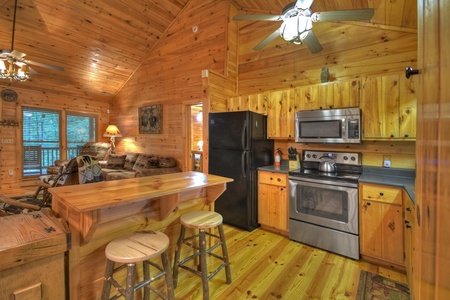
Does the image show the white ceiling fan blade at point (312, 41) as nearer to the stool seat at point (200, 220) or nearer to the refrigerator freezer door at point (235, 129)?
the refrigerator freezer door at point (235, 129)

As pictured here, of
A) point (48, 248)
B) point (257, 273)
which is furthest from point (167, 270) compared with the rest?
point (257, 273)

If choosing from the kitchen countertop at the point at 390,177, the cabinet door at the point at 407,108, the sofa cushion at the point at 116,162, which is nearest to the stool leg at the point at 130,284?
the kitchen countertop at the point at 390,177

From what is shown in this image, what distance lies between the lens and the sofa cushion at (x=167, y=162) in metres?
4.89

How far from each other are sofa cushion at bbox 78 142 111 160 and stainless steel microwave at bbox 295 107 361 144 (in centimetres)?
545

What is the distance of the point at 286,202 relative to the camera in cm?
293

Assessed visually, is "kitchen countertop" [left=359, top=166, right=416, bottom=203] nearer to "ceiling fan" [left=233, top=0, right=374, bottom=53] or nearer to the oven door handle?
the oven door handle

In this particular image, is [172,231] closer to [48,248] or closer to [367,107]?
[48,248]

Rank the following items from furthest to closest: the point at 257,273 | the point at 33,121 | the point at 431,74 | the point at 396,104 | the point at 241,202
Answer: the point at 33,121, the point at 241,202, the point at 396,104, the point at 257,273, the point at 431,74

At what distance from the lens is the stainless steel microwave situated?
2.56 metres

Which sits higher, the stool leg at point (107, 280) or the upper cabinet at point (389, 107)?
the upper cabinet at point (389, 107)

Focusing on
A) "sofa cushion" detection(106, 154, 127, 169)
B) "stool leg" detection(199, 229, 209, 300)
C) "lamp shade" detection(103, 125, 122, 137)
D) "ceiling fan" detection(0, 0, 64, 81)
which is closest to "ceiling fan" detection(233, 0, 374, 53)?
"stool leg" detection(199, 229, 209, 300)

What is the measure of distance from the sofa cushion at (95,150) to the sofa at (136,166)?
38 cm

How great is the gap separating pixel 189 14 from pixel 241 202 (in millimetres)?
4129

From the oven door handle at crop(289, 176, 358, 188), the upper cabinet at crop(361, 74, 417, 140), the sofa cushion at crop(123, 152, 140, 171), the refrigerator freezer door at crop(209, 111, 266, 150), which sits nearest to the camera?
the upper cabinet at crop(361, 74, 417, 140)
